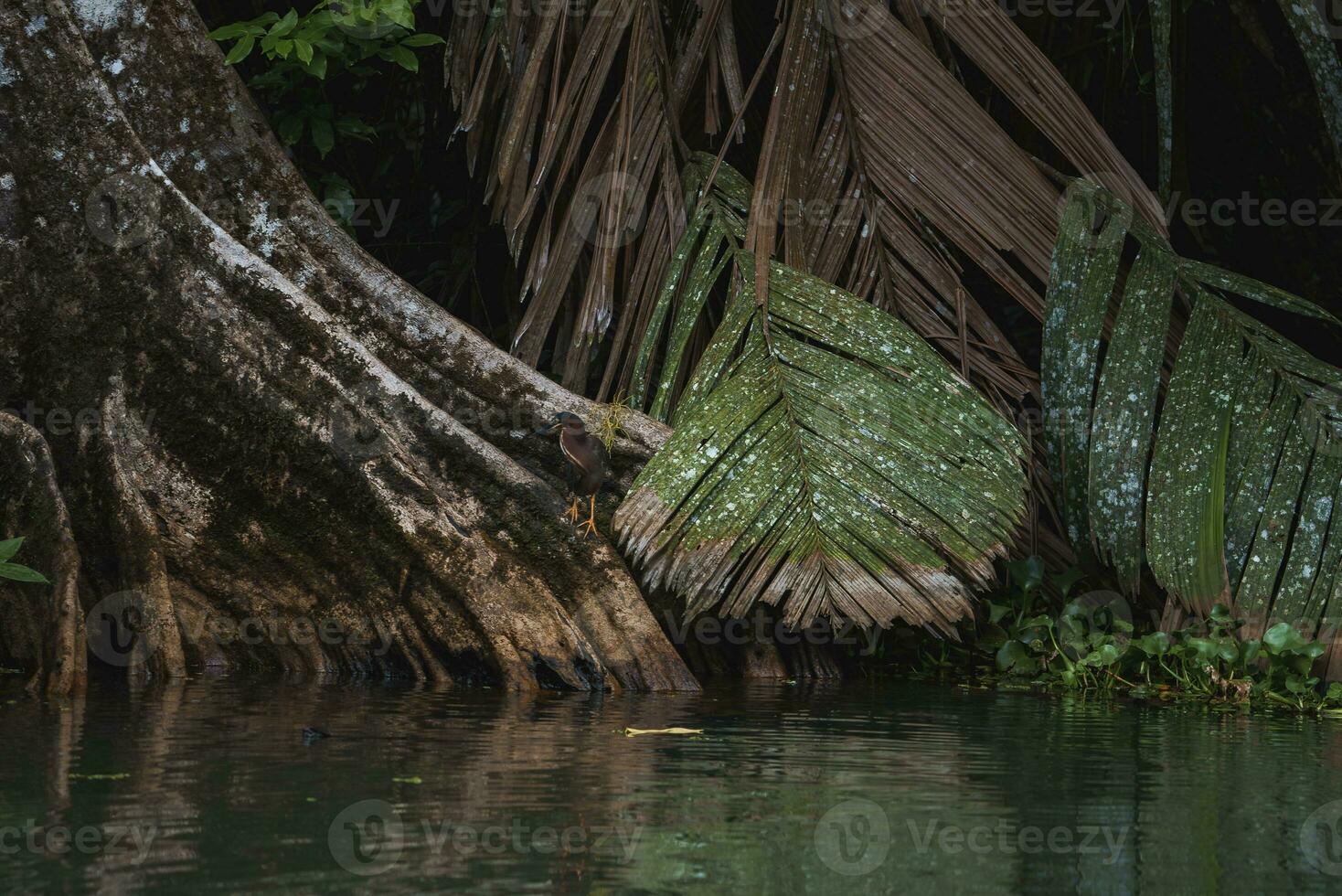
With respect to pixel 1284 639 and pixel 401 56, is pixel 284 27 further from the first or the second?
pixel 1284 639

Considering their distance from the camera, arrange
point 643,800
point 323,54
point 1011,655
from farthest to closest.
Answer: point 323,54 → point 1011,655 → point 643,800

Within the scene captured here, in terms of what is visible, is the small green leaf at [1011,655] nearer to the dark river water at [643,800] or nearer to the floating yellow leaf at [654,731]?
the dark river water at [643,800]

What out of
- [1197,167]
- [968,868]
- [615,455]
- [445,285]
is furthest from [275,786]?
[1197,167]

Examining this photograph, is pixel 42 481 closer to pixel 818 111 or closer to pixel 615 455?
pixel 615 455

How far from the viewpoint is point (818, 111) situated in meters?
5.48

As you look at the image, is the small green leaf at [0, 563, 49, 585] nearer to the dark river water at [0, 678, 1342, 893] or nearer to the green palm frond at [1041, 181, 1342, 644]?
the dark river water at [0, 678, 1342, 893]

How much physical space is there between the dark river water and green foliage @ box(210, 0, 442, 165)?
2.54m

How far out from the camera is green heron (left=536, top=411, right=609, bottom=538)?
185 inches

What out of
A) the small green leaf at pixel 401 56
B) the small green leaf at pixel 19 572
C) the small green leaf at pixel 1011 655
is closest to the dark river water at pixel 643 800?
the small green leaf at pixel 19 572

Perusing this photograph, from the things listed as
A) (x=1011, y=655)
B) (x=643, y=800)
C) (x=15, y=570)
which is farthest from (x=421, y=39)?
(x=643, y=800)

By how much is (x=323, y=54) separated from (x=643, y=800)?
404 centimetres

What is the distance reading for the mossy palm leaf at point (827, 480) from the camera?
13.9 feet

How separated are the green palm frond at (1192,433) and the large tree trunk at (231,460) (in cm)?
146

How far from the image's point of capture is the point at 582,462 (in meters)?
4.70
